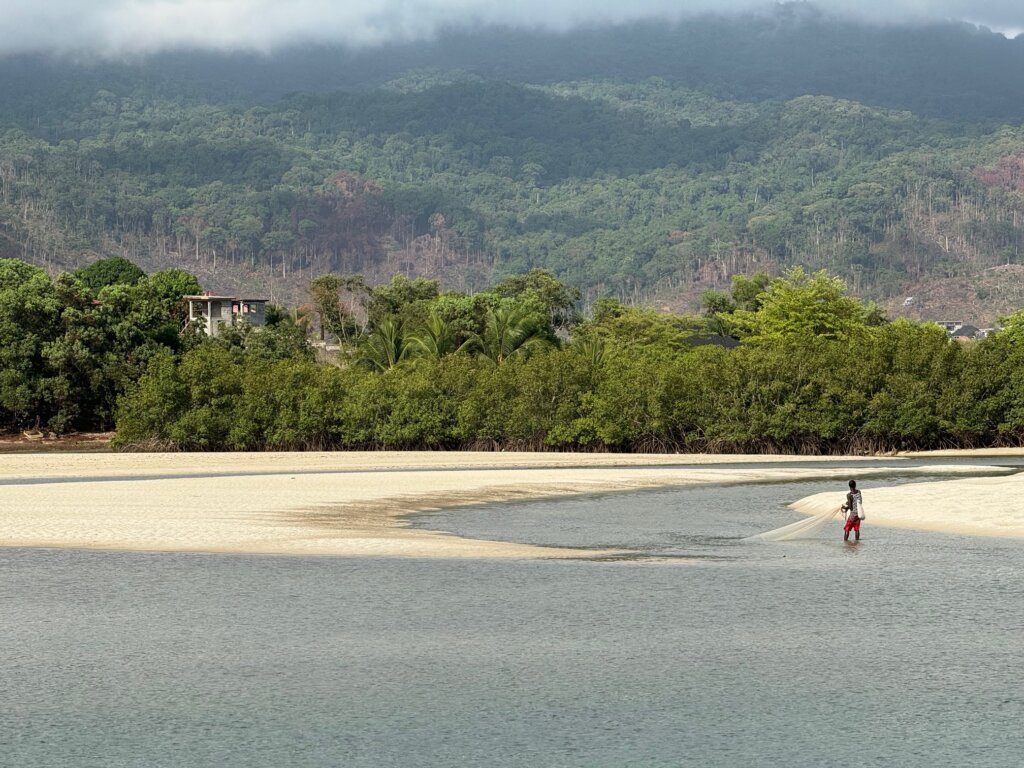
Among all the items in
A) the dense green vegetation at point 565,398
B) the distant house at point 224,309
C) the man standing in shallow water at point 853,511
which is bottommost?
the man standing in shallow water at point 853,511

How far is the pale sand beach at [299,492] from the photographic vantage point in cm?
3156

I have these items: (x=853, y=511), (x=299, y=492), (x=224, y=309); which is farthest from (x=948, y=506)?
(x=224, y=309)

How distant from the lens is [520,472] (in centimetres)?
5878

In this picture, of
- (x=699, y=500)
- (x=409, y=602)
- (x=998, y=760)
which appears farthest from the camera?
(x=699, y=500)

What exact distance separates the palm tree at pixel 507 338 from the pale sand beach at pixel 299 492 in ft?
71.9

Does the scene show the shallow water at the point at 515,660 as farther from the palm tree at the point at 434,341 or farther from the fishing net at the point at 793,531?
the palm tree at the point at 434,341

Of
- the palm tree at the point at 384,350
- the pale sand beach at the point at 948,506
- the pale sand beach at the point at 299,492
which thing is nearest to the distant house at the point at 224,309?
the palm tree at the point at 384,350

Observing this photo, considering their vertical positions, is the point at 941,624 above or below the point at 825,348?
below

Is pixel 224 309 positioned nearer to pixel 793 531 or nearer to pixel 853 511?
pixel 793 531

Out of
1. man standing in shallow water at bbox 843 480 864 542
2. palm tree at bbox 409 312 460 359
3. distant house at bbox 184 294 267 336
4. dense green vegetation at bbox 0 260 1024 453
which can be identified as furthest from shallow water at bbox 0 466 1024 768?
distant house at bbox 184 294 267 336

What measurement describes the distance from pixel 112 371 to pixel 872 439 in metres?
51.3

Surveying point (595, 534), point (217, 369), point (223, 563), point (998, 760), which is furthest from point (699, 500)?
point (217, 369)

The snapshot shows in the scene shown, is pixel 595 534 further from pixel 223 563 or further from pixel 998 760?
pixel 998 760

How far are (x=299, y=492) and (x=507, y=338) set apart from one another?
5033cm
